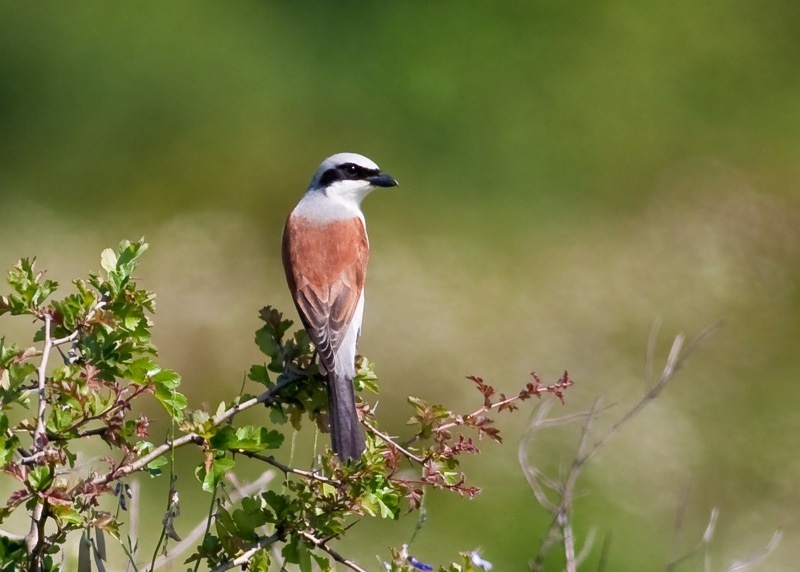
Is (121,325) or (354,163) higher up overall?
(354,163)

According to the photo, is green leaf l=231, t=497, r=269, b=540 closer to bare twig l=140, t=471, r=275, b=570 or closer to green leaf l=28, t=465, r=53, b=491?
bare twig l=140, t=471, r=275, b=570

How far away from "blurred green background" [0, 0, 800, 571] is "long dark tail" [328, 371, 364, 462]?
8.90 ft

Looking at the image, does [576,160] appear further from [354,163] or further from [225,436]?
[225,436]

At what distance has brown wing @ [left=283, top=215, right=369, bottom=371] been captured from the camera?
3.76 meters

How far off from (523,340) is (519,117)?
2.01 m

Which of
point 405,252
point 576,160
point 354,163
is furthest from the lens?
point 576,160

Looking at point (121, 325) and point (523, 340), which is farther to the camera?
point (523, 340)

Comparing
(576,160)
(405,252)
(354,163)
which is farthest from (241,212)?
(354,163)

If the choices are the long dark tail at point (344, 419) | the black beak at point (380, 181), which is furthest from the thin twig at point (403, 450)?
the black beak at point (380, 181)

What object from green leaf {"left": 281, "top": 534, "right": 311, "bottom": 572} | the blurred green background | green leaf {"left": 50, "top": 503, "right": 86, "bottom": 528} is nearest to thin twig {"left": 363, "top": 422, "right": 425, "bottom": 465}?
green leaf {"left": 281, "top": 534, "right": 311, "bottom": 572}

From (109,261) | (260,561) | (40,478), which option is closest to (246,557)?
(260,561)

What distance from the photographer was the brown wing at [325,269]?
3758 millimetres

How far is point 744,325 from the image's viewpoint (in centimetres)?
707

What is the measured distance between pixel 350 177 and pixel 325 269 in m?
0.61
